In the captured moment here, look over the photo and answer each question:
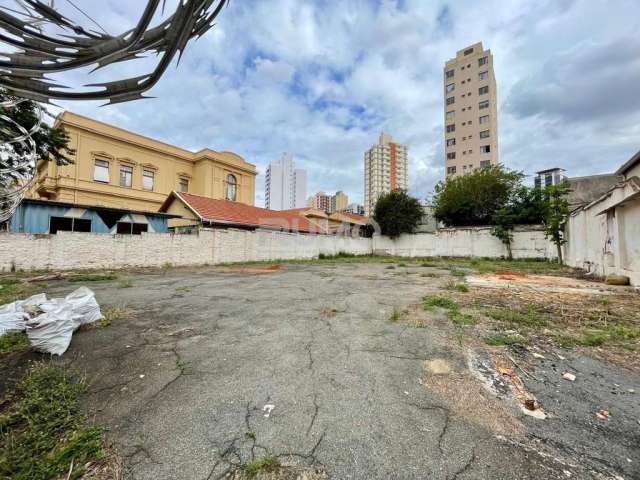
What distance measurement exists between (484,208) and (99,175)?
90.4ft

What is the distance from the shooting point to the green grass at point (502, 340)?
2840 mm

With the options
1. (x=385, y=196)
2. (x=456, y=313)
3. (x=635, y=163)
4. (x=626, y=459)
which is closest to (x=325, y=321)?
(x=456, y=313)

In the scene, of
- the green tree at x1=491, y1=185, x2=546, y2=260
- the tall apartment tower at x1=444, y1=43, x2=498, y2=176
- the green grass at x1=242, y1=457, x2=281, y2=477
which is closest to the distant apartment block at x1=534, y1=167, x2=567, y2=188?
the tall apartment tower at x1=444, y1=43, x2=498, y2=176

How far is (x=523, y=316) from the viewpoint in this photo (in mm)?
3736

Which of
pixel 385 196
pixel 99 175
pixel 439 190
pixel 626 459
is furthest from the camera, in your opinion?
pixel 439 190

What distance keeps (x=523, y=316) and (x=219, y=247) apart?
Result: 12.3 meters

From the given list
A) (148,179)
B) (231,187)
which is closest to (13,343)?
(148,179)

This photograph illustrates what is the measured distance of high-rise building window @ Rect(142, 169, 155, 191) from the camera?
19422mm

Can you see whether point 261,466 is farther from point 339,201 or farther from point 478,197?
point 339,201

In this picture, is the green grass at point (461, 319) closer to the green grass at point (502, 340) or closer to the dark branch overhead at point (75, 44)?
the green grass at point (502, 340)

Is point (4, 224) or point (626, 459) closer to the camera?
point (626, 459)

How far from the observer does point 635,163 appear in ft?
37.6

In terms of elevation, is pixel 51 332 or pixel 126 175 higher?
pixel 126 175

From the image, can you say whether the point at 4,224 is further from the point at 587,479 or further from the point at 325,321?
the point at 587,479
